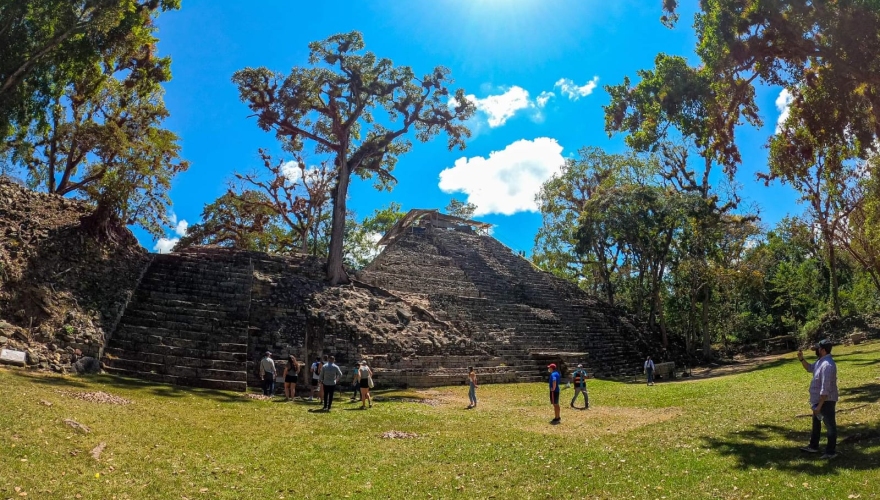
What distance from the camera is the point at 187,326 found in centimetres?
1570

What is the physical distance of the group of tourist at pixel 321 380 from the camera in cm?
1270

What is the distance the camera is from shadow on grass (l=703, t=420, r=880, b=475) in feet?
22.3

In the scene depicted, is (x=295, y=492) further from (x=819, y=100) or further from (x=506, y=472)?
(x=819, y=100)

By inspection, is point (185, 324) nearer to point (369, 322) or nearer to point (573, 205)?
point (369, 322)

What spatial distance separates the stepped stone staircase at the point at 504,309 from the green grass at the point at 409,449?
7.47 meters

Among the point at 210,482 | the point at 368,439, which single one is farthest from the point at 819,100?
the point at 210,482

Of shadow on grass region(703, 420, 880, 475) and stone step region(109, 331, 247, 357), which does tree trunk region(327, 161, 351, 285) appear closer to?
stone step region(109, 331, 247, 357)

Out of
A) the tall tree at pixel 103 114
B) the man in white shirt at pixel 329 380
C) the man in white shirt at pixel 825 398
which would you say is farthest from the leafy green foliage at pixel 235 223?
the man in white shirt at pixel 825 398

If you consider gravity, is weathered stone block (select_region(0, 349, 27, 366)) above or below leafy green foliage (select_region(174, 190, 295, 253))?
below

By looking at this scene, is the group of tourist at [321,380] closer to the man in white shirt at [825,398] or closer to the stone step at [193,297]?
the stone step at [193,297]

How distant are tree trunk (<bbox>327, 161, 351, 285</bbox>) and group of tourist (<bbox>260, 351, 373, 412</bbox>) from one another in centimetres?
791

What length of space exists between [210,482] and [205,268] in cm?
1419

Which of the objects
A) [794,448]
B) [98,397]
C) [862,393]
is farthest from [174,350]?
[862,393]

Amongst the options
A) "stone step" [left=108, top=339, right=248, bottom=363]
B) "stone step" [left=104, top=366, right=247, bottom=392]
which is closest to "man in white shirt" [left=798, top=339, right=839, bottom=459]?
"stone step" [left=104, top=366, right=247, bottom=392]
